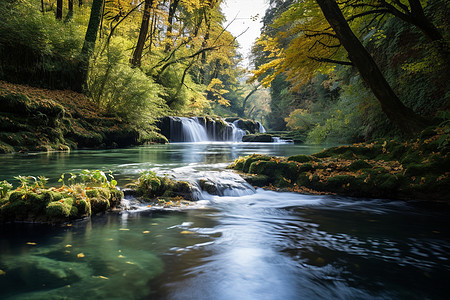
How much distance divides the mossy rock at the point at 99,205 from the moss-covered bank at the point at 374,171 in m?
3.05

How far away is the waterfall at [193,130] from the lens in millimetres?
22891

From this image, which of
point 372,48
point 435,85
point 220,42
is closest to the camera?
point 435,85

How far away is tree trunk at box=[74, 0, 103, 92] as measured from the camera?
13945mm

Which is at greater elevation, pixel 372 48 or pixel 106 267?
pixel 372 48

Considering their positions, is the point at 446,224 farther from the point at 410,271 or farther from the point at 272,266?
the point at 272,266

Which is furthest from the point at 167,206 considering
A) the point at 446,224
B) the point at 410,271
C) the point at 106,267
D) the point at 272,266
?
the point at 446,224

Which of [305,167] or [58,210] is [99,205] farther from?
[305,167]

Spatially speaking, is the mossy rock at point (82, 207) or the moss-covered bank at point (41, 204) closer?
the moss-covered bank at point (41, 204)

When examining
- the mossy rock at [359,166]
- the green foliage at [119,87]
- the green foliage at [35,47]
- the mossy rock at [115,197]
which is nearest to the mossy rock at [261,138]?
the green foliage at [119,87]

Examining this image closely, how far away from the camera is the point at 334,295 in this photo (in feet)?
6.70

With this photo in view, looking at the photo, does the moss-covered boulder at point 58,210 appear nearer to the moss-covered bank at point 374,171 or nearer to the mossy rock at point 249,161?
the moss-covered bank at point 374,171

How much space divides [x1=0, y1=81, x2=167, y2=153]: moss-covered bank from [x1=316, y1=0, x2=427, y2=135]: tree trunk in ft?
34.2

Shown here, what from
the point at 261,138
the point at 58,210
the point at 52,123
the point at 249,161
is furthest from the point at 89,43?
the point at 261,138

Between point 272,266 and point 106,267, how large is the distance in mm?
1419
